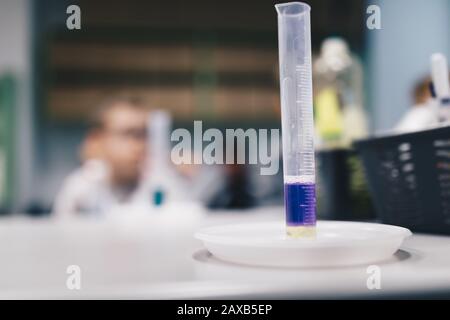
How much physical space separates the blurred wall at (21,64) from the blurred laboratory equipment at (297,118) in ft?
9.49

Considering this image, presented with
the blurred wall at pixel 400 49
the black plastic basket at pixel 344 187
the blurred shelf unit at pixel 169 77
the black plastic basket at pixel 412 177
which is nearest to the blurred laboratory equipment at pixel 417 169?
the black plastic basket at pixel 412 177

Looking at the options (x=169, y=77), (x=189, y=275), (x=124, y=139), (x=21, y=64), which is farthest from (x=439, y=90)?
(x=21, y=64)

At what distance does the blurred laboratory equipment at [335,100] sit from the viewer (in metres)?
0.92

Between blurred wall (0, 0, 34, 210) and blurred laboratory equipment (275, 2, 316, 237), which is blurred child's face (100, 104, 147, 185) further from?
blurred laboratory equipment (275, 2, 316, 237)

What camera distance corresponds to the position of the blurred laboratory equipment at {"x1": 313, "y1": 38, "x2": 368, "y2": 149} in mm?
921

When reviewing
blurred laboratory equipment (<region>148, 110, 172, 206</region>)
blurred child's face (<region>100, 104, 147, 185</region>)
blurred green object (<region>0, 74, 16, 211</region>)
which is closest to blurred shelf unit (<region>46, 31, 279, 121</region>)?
blurred green object (<region>0, 74, 16, 211</region>)

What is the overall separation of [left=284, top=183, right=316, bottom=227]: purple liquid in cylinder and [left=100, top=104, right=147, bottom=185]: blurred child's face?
194cm

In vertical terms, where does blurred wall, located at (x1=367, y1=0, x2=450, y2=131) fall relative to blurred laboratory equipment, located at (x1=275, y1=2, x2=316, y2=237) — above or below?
above

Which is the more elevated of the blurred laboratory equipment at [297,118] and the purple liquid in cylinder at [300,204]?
the blurred laboratory equipment at [297,118]

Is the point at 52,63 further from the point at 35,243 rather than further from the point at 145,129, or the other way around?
the point at 35,243

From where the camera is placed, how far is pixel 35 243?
622mm

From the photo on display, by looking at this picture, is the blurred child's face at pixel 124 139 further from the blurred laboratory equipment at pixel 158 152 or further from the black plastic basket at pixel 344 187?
the black plastic basket at pixel 344 187
